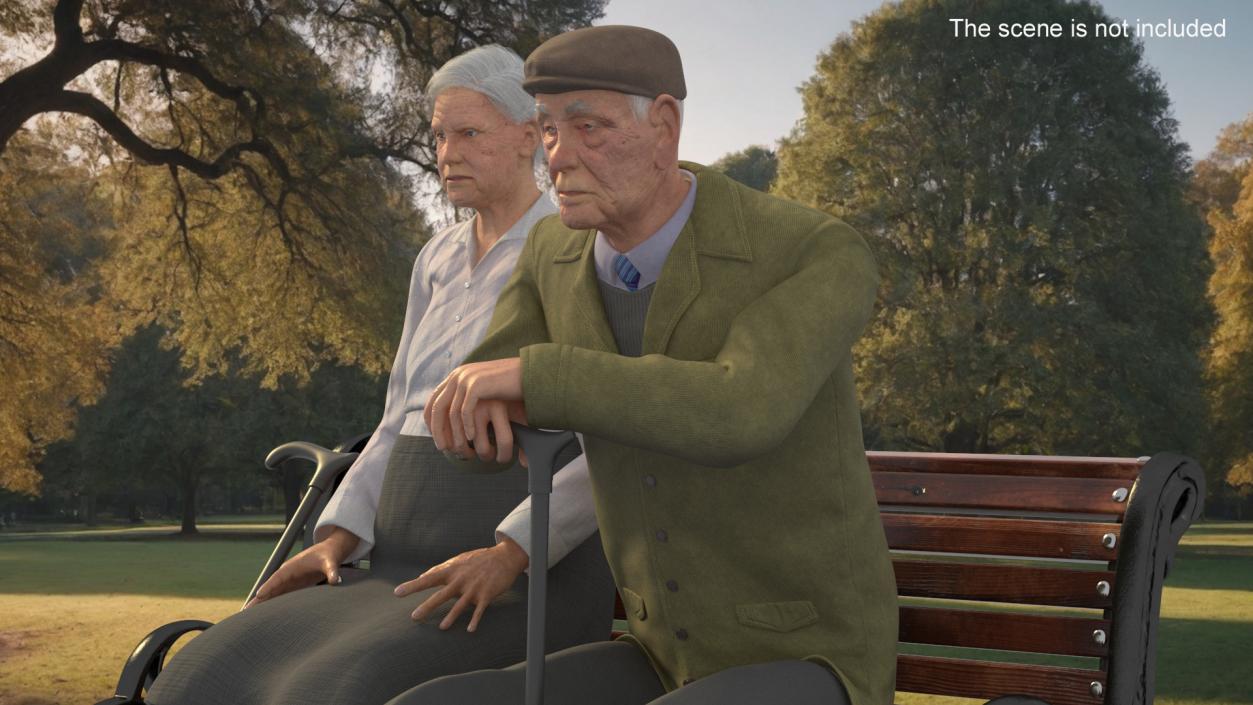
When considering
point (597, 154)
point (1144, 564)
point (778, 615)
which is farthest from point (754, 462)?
point (1144, 564)

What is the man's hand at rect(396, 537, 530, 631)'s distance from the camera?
8.13 ft

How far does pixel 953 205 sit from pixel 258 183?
15810 millimetres

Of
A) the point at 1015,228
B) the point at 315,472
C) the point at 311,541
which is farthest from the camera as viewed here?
the point at 1015,228

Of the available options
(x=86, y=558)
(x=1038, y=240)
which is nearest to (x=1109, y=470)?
(x=1038, y=240)

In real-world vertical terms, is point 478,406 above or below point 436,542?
above

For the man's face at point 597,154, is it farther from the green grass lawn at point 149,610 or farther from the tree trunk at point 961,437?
the tree trunk at point 961,437

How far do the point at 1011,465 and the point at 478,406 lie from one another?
1.53m

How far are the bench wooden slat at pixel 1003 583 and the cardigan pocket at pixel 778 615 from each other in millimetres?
712

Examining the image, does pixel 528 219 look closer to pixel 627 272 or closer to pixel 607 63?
pixel 627 272

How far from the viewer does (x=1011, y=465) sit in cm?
293

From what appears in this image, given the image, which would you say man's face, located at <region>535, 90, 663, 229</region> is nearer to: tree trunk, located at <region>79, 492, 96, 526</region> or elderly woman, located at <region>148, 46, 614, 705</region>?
elderly woman, located at <region>148, 46, 614, 705</region>

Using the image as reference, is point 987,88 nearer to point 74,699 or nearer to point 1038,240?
point 1038,240

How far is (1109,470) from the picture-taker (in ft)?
9.05

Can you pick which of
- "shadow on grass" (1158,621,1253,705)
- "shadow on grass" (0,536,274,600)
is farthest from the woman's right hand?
"shadow on grass" (0,536,274,600)
